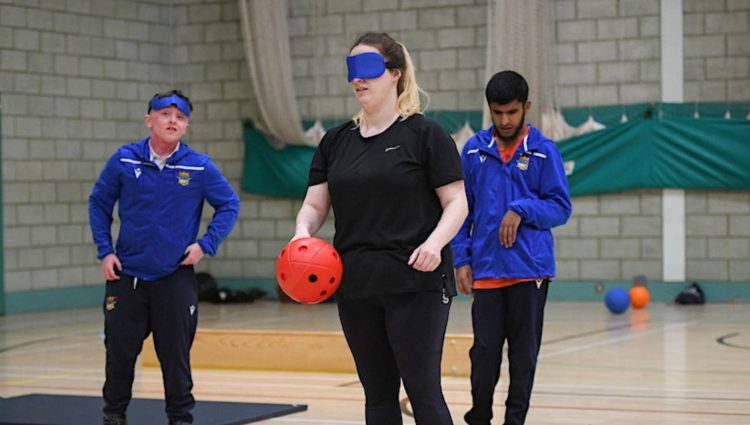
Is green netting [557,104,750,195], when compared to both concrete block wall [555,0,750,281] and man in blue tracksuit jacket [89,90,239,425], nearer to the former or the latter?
concrete block wall [555,0,750,281]

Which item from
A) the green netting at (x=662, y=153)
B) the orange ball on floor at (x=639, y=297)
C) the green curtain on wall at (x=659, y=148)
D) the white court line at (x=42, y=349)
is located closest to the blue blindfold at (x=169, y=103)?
the white court line at (x=42, y=349)

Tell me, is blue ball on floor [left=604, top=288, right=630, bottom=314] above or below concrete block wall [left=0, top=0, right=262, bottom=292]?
below

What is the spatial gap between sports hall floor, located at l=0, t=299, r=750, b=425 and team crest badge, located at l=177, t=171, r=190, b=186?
1455mm

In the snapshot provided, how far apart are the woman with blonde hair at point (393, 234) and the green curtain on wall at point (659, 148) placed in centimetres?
953

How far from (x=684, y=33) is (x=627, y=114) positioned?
3.55 feet

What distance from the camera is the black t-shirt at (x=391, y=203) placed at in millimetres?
3947

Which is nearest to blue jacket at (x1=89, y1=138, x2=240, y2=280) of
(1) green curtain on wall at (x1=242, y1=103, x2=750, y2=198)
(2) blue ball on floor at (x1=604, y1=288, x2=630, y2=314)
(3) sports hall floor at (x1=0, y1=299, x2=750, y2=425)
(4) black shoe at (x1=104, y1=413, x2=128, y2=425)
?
(4) black shoe at (x1=104, y1=413, x2=128, y2=425)

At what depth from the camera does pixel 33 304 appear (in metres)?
14.5

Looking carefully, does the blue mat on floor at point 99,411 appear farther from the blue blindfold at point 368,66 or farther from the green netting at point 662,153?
the green netting at point 662,153

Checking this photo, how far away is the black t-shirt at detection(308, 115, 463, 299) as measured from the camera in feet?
13.0

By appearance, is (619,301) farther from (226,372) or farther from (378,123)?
(378,123)

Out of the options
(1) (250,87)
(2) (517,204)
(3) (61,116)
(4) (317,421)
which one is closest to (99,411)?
(4) (317,421)

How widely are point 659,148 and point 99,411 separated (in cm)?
875

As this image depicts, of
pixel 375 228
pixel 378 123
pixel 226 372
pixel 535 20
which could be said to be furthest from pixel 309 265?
pixel 535 20
